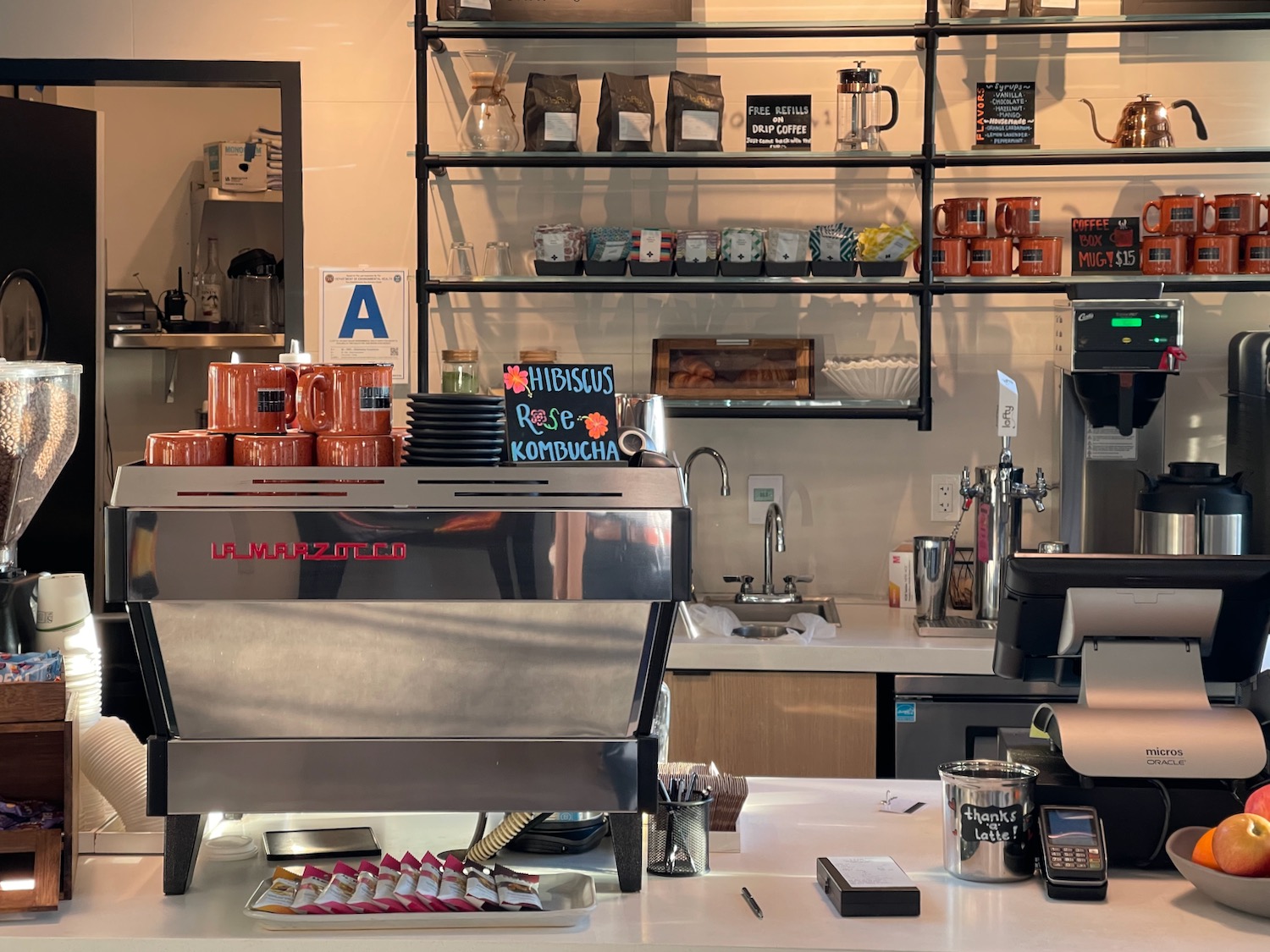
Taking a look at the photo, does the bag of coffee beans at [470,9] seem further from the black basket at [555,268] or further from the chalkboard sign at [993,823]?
the chalkboard sign at [993,823]

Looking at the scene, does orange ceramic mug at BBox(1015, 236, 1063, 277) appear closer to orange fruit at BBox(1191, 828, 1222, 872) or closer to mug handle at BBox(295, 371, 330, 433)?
orange fruit at BBox(1191, 828, 1222, 872)

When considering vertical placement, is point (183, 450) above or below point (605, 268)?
below

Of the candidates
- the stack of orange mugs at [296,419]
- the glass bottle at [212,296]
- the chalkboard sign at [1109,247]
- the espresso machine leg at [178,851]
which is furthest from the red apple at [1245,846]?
the glass bottle at [212,296]

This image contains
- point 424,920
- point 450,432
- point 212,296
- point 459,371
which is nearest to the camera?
point 424,920

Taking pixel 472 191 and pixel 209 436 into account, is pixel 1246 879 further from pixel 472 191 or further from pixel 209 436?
pixel 472 191

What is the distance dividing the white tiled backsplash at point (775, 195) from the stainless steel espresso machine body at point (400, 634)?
7.34 ft

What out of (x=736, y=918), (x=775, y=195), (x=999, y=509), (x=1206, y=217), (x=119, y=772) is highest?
(x=775, y=195)

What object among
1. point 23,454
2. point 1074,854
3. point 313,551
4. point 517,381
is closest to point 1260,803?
point 1074,854

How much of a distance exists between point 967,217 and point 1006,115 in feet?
1.04

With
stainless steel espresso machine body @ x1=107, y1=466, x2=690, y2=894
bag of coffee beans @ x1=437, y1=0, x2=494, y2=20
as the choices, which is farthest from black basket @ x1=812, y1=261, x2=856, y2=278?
stainless steel espresso machine body @ x1=107, y1=466, x2=690, y2=894

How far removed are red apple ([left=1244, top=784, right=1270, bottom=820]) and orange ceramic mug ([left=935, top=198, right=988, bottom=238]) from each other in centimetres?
221

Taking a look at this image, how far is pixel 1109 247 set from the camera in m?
3.65

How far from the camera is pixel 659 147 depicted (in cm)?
374

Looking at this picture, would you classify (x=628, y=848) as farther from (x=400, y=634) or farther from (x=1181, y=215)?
(x=1181, y=215)
